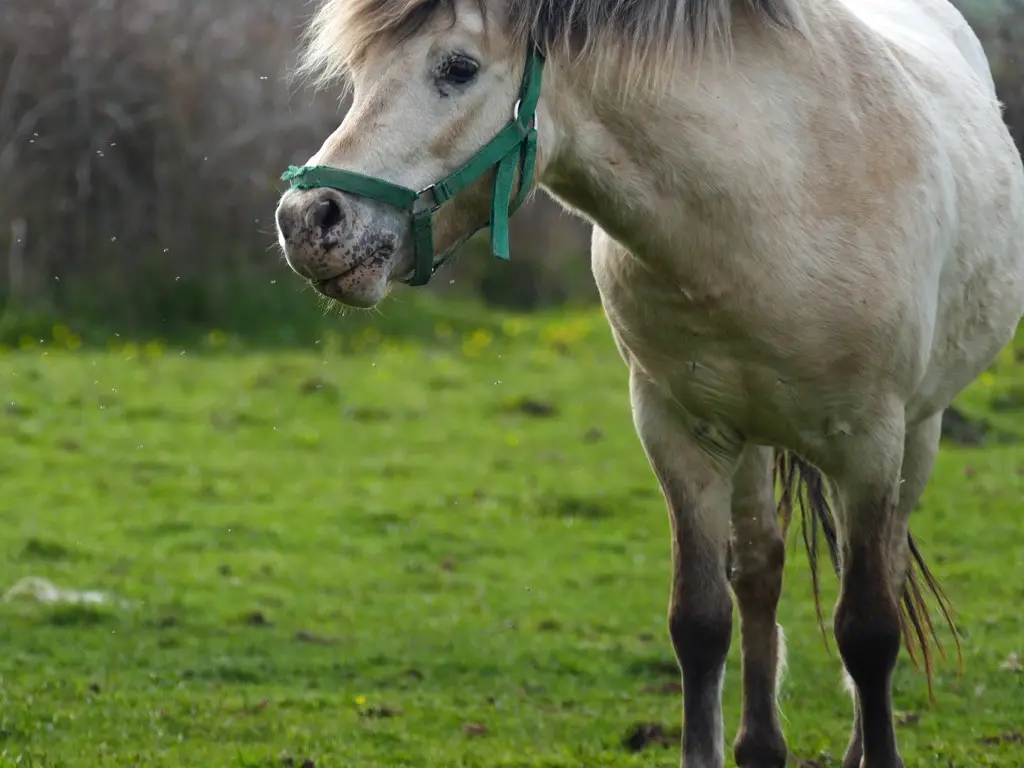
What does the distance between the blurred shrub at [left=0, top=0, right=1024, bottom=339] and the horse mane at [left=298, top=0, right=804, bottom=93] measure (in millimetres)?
8899

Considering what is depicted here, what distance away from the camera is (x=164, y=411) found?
10742mm

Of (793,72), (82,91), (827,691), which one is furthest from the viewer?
(82,91)

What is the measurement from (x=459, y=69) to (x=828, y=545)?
2476mm

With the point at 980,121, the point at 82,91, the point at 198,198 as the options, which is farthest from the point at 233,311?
the point at 980,121

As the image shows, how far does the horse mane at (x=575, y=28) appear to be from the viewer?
321 cm

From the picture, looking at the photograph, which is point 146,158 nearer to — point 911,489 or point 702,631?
point 911,489

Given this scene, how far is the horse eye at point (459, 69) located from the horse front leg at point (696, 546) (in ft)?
3.84

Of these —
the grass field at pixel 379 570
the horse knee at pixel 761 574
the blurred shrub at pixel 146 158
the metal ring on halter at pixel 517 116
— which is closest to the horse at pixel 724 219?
the metal ring on halter at pixel 517 116

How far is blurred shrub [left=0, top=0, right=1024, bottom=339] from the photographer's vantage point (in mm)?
12352

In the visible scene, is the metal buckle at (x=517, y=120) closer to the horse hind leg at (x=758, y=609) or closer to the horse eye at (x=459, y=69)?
the horse eye at (x=459, y=69)

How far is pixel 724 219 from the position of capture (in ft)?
11.4

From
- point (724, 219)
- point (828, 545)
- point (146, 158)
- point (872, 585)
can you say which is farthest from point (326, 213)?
point (146, 158)

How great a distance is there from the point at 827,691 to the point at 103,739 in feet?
8.29

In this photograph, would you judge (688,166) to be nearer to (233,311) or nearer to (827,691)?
(827,691)
